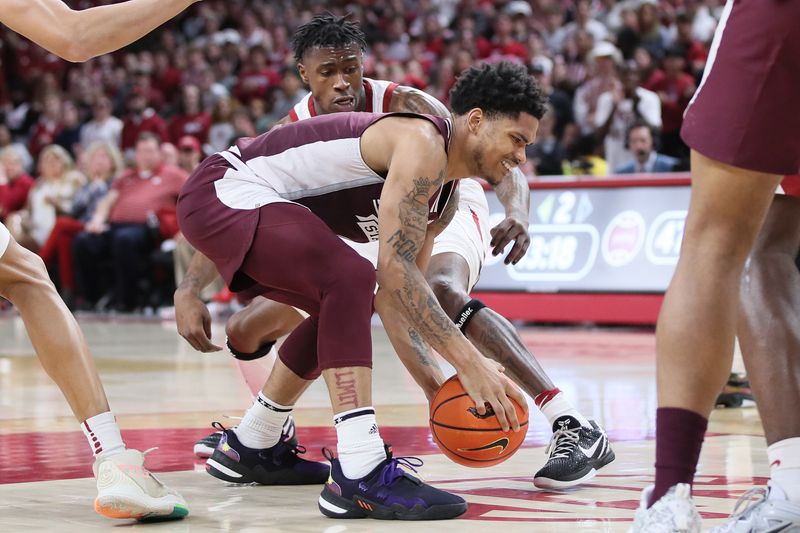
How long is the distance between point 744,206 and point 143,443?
124 inches

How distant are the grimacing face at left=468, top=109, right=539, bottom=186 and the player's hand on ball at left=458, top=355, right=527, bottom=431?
27.1 inches

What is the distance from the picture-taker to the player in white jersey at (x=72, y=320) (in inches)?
141

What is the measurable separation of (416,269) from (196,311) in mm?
993

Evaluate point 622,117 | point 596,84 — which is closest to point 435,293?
point 622,117

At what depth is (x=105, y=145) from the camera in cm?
1630

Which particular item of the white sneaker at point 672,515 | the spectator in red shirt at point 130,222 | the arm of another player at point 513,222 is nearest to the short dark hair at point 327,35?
the arm of another player at point 513,222

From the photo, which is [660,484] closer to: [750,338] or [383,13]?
[750,338]

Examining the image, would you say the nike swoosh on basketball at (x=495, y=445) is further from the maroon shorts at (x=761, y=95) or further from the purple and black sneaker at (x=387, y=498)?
the maroon shorts at (x=761, y=95)

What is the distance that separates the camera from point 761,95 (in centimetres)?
299

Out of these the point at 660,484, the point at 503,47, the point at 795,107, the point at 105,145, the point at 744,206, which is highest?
the point at 795,107

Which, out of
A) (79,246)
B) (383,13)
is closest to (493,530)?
(79,246)

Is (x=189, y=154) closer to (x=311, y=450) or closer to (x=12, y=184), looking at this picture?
(x=12, y=184)

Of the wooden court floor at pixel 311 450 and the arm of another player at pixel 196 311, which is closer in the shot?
the wooden court floor at pixel 311 450

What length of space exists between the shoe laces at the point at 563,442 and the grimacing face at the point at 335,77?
1858mm
